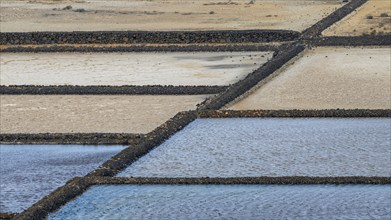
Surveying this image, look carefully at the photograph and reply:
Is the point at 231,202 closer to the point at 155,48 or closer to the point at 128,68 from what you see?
the point at 128,68

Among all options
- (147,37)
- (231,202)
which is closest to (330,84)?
(231,202)

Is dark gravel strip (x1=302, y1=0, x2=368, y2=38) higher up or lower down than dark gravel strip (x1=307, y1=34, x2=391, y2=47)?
lower down

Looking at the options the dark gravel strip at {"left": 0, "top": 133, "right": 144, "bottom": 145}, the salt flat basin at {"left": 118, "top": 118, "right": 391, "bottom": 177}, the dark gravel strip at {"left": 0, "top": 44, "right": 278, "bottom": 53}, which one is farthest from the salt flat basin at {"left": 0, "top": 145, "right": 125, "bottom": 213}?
the dark gravel strip at {"left": 0, "top": 44, "right": 278, "bottom": 53}

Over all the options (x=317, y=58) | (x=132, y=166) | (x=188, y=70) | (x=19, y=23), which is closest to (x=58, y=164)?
(x=132, y=166)

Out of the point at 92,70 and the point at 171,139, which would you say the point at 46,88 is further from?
the point at 171,139

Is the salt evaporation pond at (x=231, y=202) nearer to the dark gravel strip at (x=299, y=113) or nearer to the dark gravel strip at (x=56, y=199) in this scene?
the dark gravel strip at (x=56, y=199)

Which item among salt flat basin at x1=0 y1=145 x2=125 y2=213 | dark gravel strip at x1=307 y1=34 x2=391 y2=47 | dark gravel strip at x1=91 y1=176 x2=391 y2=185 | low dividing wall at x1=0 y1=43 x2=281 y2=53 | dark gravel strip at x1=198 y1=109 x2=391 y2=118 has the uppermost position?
dark gravel strip at x1=91 y1=176 x2=391 y2=185

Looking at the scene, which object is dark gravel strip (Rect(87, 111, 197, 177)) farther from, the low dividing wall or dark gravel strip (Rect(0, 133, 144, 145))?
the low dividing wall

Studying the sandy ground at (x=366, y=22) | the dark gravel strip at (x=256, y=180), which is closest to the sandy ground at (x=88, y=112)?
the dark gravel strip at (x=256, y=180)
